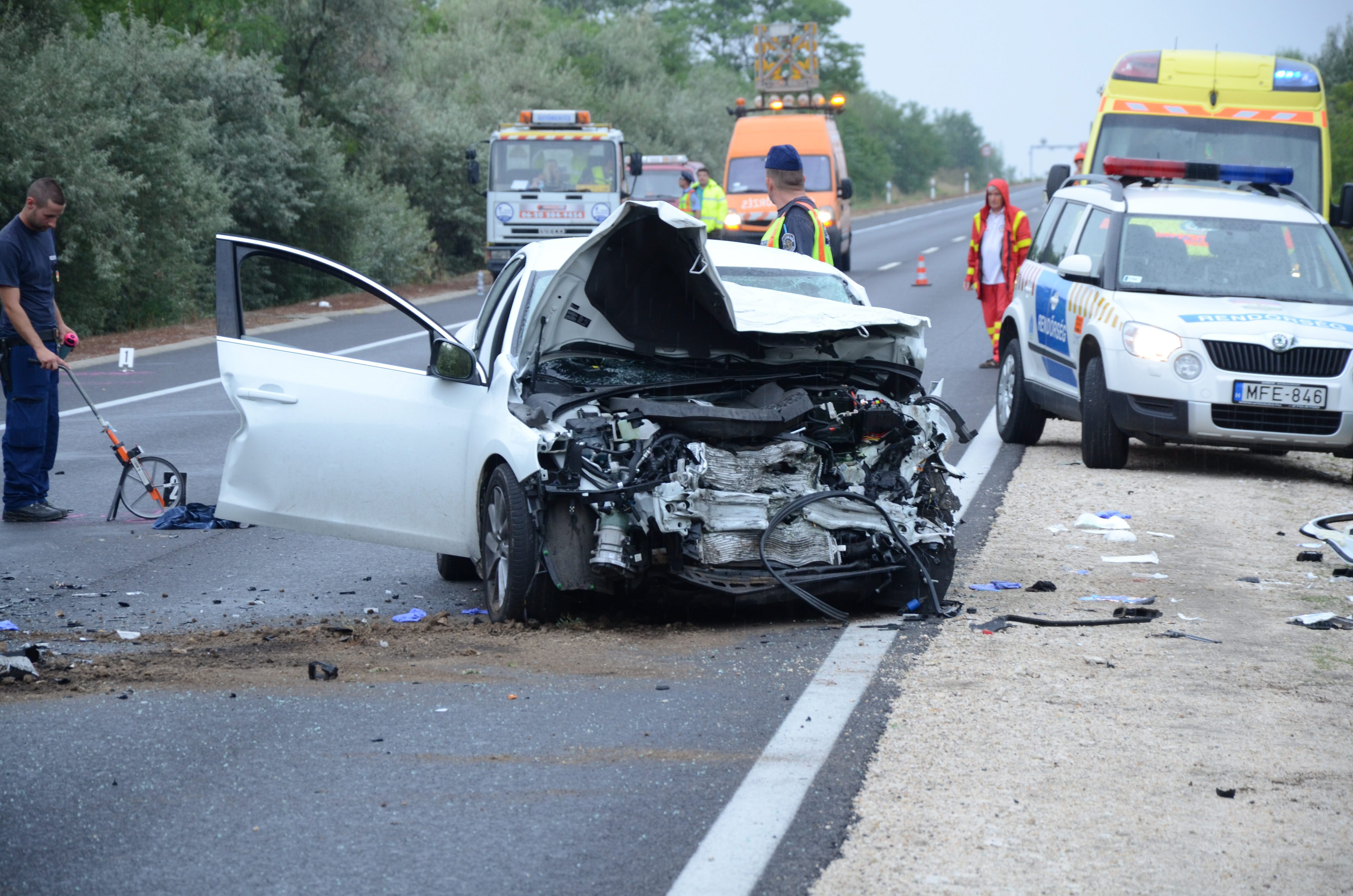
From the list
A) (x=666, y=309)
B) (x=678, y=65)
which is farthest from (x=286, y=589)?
(x=678, y=65)

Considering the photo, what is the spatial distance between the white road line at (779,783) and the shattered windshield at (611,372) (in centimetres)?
148

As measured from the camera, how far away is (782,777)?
14.6 ft

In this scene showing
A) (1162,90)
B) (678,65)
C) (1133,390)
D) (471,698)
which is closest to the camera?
(471,698)

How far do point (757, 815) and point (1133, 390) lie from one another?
267 inches

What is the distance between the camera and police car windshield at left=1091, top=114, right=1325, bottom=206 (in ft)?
56.2

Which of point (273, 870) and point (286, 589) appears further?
point (286, 589)

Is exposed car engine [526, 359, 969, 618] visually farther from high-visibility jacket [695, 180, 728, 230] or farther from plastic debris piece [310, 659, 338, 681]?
high-visibility jacket [695, 180, 728, 230]

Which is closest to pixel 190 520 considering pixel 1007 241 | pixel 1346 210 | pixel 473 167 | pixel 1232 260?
pixel 1232 260

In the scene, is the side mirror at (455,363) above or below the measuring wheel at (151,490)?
above

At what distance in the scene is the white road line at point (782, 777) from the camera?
377 centimetres

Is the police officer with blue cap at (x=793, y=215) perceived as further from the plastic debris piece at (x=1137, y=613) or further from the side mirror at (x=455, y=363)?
the plastic debris piece at (x=1137, y=613)

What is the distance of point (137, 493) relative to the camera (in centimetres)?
953

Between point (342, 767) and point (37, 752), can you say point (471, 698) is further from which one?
point (37, 752)

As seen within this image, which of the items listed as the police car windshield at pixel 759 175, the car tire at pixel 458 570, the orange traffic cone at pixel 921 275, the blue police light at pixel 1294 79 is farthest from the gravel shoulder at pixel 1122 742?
the police car windshield at pixel 759 175
